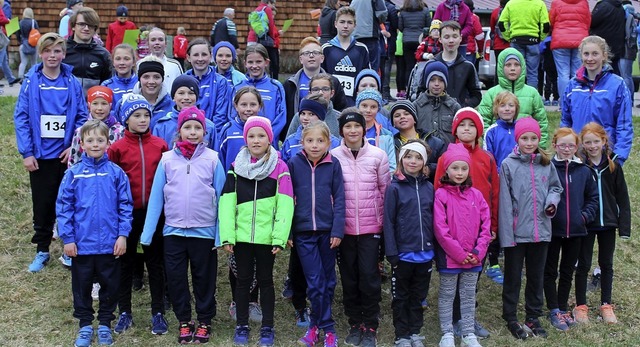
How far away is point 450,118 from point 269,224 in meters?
2.05

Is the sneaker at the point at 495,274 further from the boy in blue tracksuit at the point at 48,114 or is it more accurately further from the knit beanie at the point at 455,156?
the boy in blue tracksuit at the point at 48,114

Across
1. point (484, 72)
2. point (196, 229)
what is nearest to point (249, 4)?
point (484, 72)

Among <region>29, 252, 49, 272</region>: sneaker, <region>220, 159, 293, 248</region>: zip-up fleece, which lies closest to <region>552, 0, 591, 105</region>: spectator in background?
<region>220, 159, 293, 248</region>: zip-up fleece

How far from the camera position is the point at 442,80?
7.43m

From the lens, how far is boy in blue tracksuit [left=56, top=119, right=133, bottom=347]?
6.35 m

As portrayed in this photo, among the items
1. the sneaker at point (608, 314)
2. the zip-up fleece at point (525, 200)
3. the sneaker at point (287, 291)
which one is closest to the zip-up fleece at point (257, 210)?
the sneaker at point (287, 291)

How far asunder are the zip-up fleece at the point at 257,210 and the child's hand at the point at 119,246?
0.77 metres

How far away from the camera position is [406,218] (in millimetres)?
6367

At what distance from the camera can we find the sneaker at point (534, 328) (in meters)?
6.87

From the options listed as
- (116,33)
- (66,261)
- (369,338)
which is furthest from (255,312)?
(116,33)

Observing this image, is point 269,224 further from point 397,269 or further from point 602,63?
point 602,63

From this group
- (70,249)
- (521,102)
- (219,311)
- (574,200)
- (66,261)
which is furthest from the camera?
(66,261)

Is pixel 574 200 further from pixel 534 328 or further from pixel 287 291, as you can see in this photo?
pixel 287 291

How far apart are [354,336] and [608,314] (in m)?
2.33
